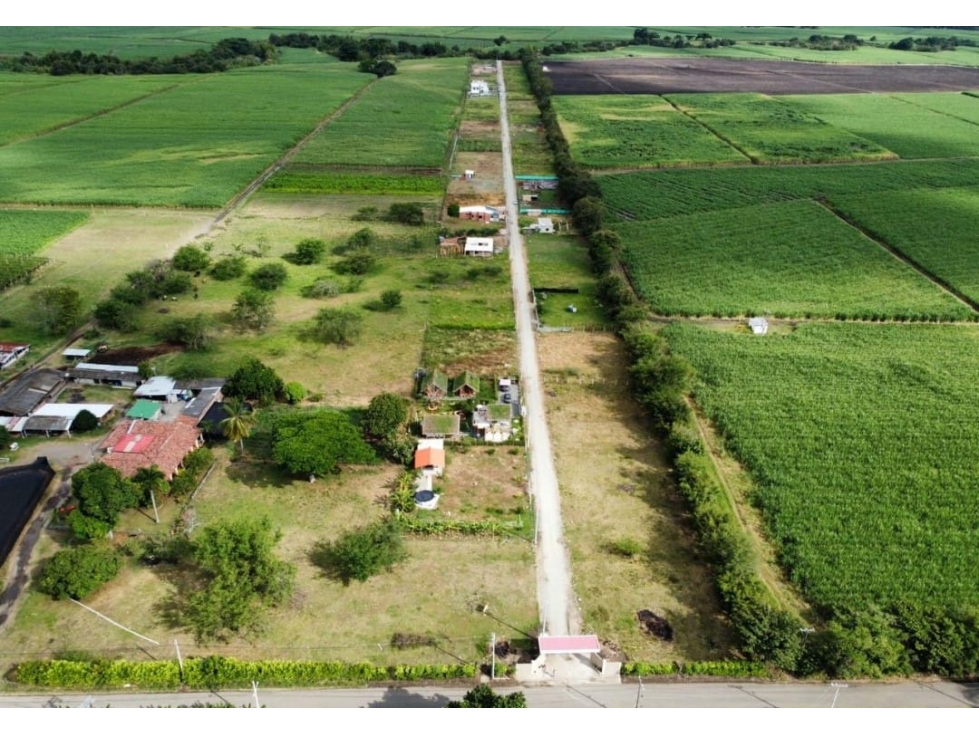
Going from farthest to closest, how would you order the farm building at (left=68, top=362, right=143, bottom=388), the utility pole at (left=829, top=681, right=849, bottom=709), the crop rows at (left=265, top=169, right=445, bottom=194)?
the crop rows at (left=265, top=169, right=445, bottom=194)
the farm building at (left=68, top=362, right=143, bottom=388)
the utility pole at (left=829, top=681, right=849, bottom=709)

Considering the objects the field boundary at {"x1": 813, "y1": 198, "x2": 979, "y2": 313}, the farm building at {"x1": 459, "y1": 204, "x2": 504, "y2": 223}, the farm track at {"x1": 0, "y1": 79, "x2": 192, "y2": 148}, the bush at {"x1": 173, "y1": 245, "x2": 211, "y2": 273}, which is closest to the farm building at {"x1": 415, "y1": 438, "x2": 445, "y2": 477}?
the bush at {"x1": 173, "y1": 245, "x2": 211, "y2": 273}

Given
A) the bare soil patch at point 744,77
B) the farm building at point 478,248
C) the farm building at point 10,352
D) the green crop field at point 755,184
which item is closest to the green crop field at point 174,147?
the farm building at point 478,248

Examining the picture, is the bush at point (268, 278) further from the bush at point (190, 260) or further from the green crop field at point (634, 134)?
the green crop field at point (634, 134)

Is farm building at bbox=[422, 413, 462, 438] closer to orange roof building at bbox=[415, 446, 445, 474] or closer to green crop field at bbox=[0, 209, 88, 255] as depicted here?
orange roof building at bbox=[415, 446, 445, 474]

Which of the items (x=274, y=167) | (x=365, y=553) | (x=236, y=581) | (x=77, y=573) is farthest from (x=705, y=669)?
(x=274, y=167)

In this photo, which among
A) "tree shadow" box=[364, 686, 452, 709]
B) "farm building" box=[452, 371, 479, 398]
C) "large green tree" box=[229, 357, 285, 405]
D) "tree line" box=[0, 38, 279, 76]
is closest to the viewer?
"tree shadow" box=[364, 686, 452, 709]

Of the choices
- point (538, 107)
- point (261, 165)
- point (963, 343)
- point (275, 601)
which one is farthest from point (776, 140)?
point (275, 601)
